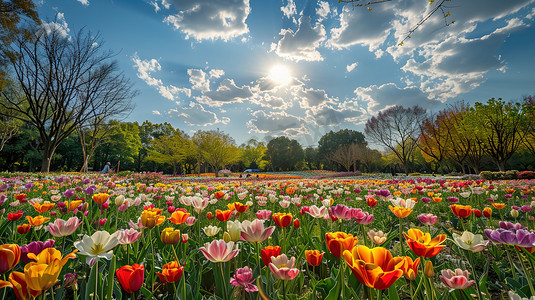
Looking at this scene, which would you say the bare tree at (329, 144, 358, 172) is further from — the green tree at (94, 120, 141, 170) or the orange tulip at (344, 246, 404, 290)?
the orange tulip at (344, 246, 404, 290)

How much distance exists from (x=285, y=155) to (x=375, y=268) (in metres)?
52.8

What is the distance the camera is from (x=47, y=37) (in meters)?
14.9

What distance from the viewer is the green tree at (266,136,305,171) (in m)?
53.2

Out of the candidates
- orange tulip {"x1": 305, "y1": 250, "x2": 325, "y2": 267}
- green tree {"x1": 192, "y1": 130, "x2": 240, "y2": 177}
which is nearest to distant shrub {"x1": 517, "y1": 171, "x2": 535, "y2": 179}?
→ orange tulip {"x1": 305, "y1": 250, "x2": 325, "y2": 267}

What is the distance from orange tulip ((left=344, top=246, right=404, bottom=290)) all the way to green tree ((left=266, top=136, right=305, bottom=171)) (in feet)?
171

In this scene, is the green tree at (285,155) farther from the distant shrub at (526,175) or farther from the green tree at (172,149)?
the distant shrub at (526,175)

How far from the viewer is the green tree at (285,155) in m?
53.2

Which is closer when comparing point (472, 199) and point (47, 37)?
point (472, 199)

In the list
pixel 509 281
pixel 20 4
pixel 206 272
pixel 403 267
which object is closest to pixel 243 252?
pixel 206 272

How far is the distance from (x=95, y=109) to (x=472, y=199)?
72.7 ft

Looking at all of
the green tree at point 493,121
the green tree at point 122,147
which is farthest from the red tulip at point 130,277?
the green tree at point 122,147

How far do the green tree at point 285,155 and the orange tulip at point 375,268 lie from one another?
52.1m

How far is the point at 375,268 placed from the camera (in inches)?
25.5

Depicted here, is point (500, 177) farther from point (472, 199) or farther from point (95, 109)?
point (95, 109)
